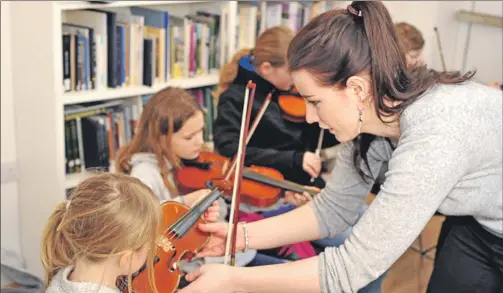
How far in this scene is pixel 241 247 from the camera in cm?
165

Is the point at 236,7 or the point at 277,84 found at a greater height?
the point at 236,7

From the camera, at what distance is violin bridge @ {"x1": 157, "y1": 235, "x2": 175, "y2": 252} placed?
1.47 metres

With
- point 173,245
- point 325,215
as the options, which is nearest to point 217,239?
point 173,245

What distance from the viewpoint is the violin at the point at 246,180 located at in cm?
210

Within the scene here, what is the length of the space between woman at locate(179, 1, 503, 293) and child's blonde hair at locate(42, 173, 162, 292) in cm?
19

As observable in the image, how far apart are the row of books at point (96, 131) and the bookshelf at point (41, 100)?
3cm

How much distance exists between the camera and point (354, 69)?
132cm

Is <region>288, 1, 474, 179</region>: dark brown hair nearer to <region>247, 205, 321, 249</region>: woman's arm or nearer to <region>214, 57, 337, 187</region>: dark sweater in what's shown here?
<region>247, 205, 321, 249</region>: woman's arm

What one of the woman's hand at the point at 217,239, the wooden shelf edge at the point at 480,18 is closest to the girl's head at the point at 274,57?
the woman's hand at the point at 217,239

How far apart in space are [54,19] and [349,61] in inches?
47.7

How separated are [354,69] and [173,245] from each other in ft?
1.96

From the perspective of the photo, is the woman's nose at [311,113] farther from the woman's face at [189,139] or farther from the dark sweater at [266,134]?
the dark sweater at [266,134]

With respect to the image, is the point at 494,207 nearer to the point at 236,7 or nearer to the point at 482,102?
the point at 482,102

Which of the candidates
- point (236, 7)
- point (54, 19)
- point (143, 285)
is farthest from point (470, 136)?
point (236, 7)
